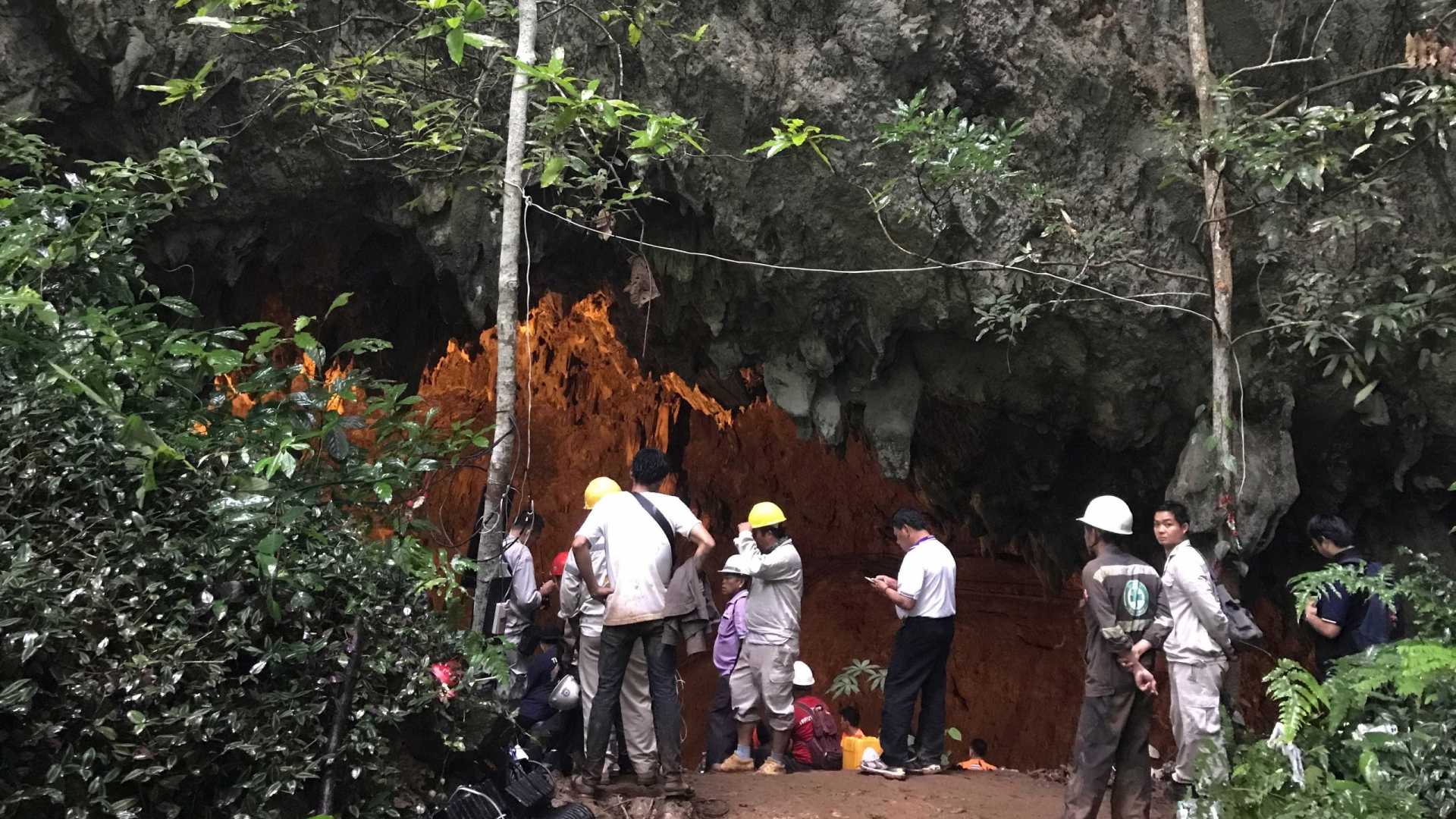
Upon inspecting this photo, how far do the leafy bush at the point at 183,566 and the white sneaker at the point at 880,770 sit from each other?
9.66ft

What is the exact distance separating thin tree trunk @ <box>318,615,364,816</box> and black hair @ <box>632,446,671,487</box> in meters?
1.75

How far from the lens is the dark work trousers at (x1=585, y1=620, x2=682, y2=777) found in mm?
5191

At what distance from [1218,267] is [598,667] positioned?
3.54m

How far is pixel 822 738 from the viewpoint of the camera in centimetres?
Answer: 766

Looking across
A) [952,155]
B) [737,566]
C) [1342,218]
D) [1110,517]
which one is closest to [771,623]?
[737,566]

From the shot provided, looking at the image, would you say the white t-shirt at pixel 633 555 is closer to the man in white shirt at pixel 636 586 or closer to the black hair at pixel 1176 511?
the man in white shirt at pixel 636 586

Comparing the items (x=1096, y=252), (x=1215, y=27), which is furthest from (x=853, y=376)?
(x=1215, y=27)

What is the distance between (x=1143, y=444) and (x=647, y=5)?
4.73m

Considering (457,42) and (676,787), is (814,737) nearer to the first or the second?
(676,787)

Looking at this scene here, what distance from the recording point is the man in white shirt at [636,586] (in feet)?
16.8

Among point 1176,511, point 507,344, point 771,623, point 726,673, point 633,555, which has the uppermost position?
point 507,344

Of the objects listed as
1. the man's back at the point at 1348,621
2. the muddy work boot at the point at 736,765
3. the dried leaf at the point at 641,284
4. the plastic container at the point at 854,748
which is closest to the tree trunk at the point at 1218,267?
the man's back at the point at 1348,621

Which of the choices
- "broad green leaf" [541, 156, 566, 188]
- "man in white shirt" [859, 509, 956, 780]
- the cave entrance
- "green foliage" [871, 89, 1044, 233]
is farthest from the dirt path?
the cave entrance

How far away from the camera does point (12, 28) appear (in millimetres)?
7359
